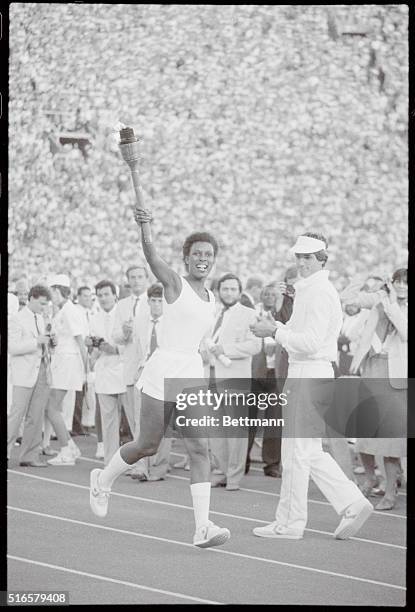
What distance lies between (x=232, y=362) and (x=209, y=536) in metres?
0.86

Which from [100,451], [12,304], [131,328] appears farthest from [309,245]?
[100,451]

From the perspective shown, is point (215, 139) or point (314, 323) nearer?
point (215, 139)

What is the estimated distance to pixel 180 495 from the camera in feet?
20.8

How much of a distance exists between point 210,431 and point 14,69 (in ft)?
5.71

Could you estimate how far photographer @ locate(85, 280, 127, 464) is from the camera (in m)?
6.33

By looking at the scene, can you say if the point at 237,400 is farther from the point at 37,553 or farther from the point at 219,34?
the point at 219,34

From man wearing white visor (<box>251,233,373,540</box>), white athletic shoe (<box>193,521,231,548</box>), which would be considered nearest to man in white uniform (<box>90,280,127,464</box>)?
white athletic shoe (<box>193,521,231,548</box>)

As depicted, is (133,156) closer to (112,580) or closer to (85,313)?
(85,313)

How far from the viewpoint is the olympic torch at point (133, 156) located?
585cm

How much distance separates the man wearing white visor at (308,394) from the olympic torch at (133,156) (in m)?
0.64

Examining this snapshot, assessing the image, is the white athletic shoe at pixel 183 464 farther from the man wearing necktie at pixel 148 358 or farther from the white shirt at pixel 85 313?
the white shirt at pixel 85 313

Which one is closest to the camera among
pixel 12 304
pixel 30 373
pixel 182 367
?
pixel 12 304

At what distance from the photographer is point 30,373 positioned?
20.6 feet

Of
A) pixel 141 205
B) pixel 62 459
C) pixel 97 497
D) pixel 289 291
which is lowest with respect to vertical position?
pixel 97 497
